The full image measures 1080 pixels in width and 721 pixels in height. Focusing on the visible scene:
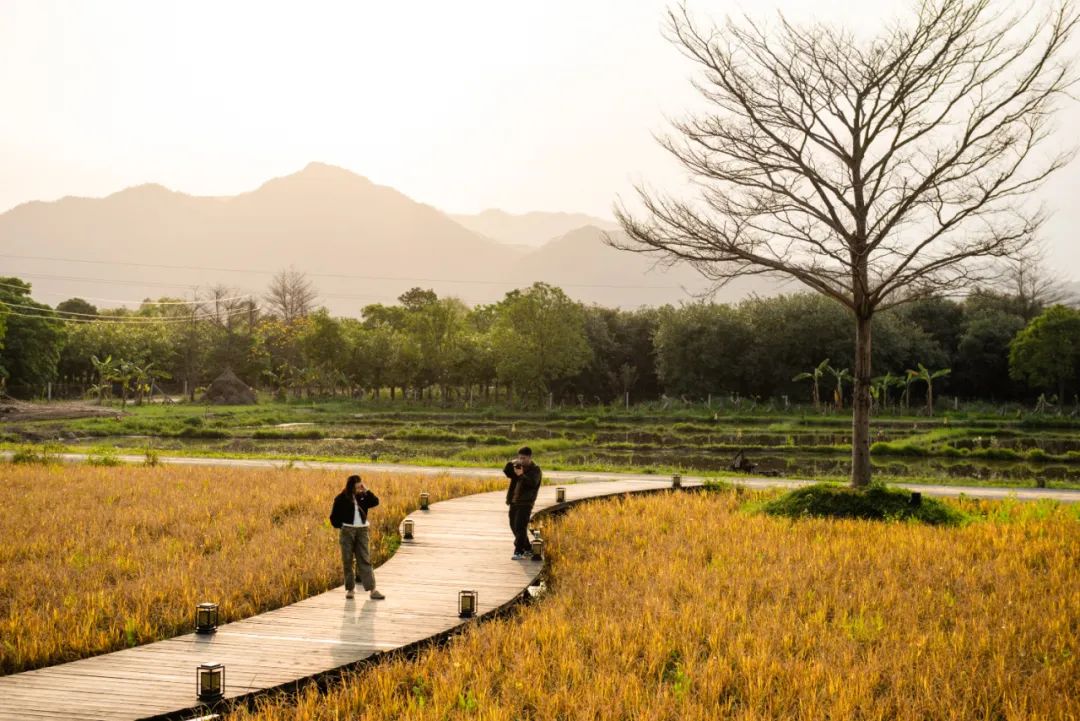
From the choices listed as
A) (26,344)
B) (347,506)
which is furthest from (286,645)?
(26,344)

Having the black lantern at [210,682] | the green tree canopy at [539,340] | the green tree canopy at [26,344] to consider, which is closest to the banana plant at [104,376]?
the green tree canopy at [26,344]

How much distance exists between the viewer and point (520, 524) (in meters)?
13.6

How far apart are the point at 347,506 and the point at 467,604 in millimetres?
2171

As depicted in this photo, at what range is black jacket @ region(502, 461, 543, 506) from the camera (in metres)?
13.7

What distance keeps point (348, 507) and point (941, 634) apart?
273 inches

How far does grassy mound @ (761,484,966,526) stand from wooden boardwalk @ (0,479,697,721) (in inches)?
261

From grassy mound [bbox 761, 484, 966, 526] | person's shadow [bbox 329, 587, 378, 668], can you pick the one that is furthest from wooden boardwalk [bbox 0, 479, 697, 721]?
grassy mound [bbox 761, 484, 966, 526]

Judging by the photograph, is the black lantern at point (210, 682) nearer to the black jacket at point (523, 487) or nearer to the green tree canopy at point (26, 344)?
the black jacket at point (523, 487)

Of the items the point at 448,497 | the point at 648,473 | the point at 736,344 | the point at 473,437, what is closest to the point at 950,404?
the point at 736,344

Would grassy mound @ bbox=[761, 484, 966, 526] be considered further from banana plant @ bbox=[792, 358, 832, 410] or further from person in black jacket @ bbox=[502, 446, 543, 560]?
banana plant @ bbox=[792, 358, 832, 410]

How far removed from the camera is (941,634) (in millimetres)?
9672

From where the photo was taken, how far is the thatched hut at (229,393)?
231 ft

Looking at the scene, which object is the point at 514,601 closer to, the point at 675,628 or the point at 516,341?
the point at 675,628

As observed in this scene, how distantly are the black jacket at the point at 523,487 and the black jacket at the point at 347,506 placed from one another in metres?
2.61
